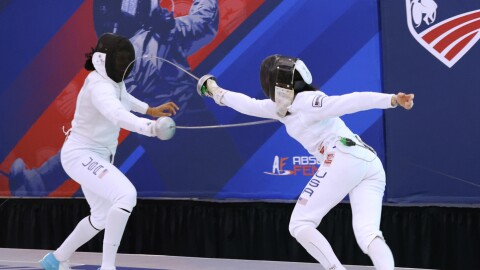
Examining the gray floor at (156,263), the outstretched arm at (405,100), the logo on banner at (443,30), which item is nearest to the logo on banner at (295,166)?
the gray floor at (156,263)

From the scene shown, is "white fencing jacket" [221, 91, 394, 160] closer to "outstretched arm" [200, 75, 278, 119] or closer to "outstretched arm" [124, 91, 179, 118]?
"outstretched arm" [200, 75, 278, 119]

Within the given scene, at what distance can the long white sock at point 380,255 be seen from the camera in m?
2.83

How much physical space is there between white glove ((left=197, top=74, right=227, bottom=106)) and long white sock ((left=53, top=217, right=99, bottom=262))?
0.88 metres

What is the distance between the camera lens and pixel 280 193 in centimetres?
453

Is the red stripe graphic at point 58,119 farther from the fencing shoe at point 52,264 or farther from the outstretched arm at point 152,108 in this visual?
the fencing shoe at point 52,264

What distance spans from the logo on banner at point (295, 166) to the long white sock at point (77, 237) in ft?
4.37

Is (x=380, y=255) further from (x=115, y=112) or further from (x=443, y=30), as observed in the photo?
(x=443, y=30)

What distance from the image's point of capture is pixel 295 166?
4.50 m

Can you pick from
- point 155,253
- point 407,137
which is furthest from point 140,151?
point 407,137

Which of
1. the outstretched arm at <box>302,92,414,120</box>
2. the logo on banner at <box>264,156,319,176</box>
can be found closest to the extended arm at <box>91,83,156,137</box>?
the outstretched arm at <box>302,92,414,120</box>

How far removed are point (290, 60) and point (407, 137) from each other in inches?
51.6

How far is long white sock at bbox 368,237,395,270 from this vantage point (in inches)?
111

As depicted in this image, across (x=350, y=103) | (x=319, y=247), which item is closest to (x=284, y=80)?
(x=350, y=103)

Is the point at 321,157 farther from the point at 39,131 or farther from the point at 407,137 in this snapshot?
the point at 39,131
